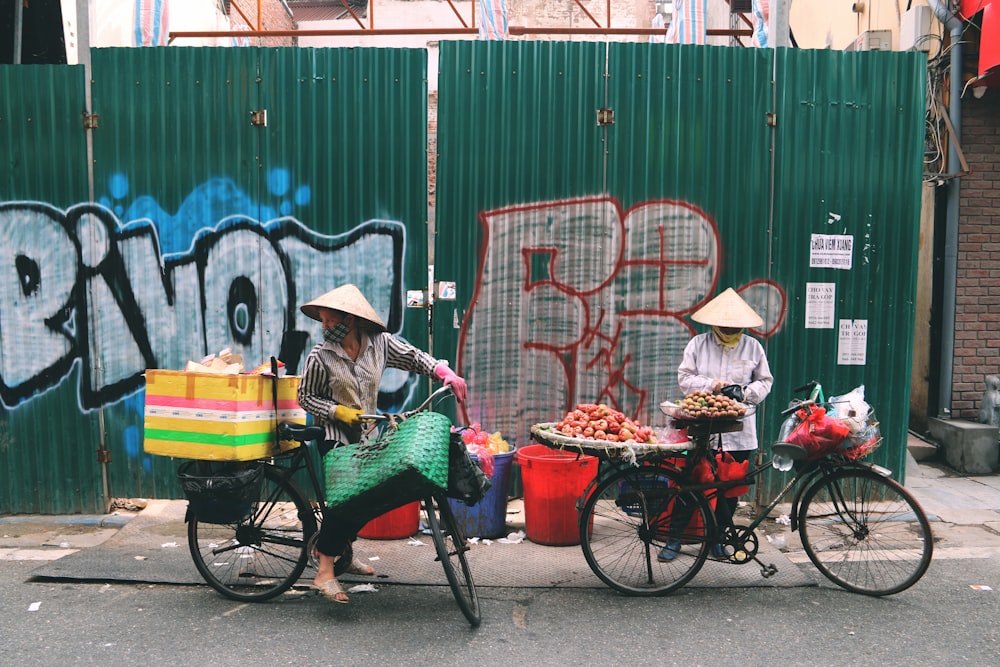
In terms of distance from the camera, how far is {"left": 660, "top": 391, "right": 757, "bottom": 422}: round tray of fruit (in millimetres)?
4832

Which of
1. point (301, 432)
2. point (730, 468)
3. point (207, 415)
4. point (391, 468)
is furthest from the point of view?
point (730, 468)

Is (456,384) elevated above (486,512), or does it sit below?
above

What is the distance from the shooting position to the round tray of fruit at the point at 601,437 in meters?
4.86

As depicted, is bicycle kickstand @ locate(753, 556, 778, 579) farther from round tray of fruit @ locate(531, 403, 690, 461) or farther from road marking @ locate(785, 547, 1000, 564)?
round tray of fruit @ locate(531, 403, 690, 461)

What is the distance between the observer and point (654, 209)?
22.0 feet

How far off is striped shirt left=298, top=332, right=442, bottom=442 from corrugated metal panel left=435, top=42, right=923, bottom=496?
1760 millimetres

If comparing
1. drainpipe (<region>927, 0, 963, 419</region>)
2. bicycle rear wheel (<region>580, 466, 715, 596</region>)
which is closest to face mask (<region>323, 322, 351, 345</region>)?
bicycle rear wheel (<region>580, 466, 715, 596</region>)

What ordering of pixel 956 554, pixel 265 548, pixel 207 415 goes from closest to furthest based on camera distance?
1. pixel 207 415
2. pixel 265 548
3. pixel 956 554

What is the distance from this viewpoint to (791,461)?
16.2 feet

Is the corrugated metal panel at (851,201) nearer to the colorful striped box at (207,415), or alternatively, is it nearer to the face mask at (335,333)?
the face mask at (335,333)

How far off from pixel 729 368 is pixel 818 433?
909 mm

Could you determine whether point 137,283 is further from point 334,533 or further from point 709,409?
point 709,409

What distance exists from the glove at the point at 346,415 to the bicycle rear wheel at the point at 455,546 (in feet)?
2.07

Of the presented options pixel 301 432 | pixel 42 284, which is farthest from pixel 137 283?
pixel 301 432
